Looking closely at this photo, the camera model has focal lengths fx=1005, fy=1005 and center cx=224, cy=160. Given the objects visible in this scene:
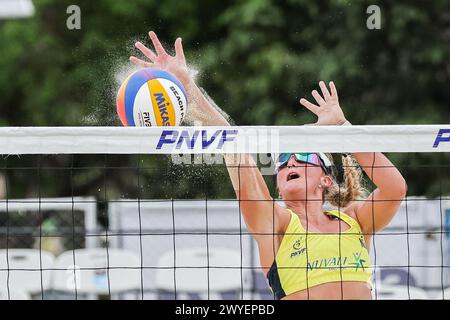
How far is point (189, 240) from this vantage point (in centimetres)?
959

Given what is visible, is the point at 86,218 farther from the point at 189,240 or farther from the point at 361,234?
the point at 361,234

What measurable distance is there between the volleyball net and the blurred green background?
0.76 m

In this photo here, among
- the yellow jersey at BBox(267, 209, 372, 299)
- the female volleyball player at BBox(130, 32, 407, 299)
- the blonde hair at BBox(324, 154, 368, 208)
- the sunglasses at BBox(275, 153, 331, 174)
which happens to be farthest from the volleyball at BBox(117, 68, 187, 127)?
the yellow jersey at BBox(267, 209, 372, 299)

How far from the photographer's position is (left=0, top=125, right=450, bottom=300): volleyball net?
13.1 ft

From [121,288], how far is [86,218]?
1133 mm

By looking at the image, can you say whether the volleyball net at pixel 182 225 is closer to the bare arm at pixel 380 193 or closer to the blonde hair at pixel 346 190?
the bare arm at pixel 380 193

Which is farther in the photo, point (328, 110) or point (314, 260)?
point (328, 110)

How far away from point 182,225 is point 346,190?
3.13 m

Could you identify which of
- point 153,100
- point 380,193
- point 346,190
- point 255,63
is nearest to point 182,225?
point 153,100

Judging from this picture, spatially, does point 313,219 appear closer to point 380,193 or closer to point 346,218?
point 346,218

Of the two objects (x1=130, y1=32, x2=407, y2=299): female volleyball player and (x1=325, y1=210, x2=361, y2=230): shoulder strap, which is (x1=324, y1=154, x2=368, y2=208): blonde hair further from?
(x1=325, y1=210, x2=361, y2=230): shoulder strap

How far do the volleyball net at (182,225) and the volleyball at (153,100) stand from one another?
0.85ft

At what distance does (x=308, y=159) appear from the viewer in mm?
4242

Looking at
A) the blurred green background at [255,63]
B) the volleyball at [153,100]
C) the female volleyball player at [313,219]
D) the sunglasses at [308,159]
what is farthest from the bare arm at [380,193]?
the blurred green background at [255,63]
